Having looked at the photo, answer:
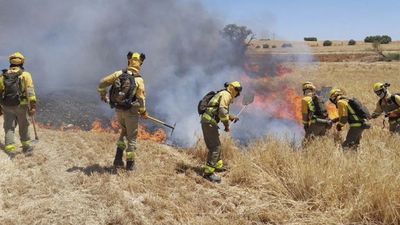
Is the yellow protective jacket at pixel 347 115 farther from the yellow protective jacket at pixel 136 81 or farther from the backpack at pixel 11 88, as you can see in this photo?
the backpack at pixel 11 88

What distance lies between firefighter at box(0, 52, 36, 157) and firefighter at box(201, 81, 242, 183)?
3.26 meters

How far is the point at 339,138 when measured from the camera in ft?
28.8

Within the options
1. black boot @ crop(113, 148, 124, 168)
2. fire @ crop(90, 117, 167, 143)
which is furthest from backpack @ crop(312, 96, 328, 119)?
fire @ crop(90, 117, 167, 143)

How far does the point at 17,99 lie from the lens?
7.87 meters

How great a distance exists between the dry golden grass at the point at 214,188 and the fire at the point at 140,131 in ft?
11.2

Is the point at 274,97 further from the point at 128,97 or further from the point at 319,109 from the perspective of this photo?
the point at 128,97

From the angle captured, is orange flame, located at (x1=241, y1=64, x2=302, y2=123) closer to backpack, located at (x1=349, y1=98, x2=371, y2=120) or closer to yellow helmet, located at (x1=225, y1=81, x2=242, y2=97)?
backpack, located at (x1=349, y1=98, x2=371, y2=120)

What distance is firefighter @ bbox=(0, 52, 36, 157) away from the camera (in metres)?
7.79

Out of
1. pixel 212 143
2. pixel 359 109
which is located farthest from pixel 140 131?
pixel 359 109

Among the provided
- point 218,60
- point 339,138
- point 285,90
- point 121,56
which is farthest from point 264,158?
point 121,56

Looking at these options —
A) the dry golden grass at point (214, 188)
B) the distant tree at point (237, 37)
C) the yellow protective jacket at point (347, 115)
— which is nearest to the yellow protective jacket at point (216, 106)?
the dry golden grass at point (214, 188)

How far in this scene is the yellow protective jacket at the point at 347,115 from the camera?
7.90 metres

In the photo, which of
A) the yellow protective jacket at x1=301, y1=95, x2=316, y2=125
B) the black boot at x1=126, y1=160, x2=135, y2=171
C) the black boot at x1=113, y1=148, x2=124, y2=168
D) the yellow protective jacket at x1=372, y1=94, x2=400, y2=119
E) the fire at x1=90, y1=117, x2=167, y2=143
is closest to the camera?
the black boot at x1=126, y1=160, x2=135, y2=171

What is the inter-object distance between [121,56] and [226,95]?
16.5 m
